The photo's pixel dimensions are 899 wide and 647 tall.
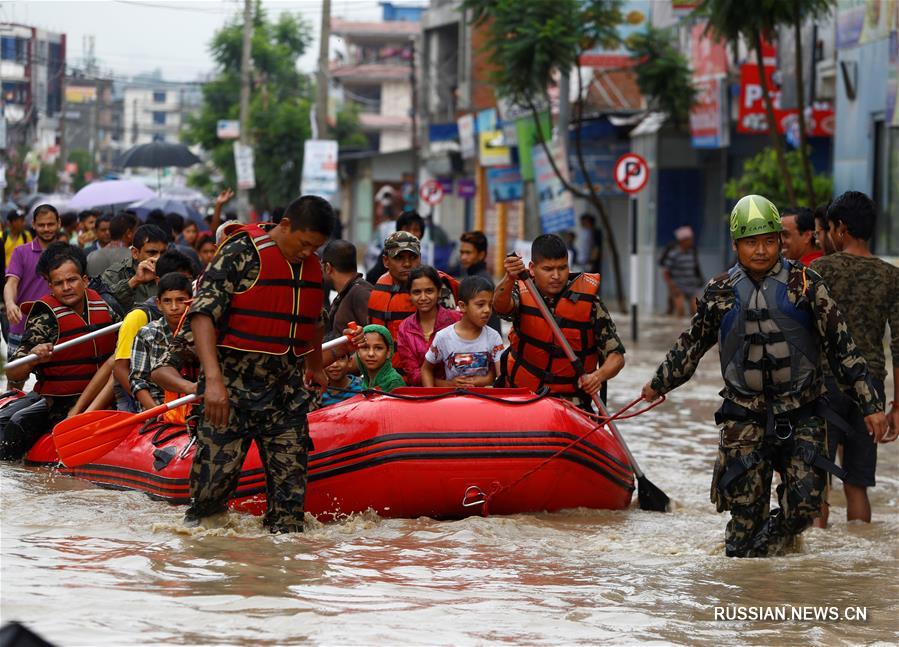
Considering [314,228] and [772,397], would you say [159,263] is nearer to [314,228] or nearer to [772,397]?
[314,228]

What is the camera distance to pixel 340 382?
9133 millimetres

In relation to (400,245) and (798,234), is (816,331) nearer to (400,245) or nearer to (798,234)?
(798,234)

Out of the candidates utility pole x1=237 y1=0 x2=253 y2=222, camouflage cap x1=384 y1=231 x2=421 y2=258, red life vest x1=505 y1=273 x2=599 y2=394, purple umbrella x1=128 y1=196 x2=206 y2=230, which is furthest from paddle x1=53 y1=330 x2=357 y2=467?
utility pole x1=237 y1=0 x2=253 y2=222

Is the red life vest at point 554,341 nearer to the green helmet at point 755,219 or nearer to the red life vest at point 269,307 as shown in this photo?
the green helmet at point 755,219

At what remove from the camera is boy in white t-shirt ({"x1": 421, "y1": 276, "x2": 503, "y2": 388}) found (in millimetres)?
Result: 8820

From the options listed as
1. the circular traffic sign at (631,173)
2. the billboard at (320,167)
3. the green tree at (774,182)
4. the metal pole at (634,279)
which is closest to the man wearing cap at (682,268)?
the green tree at (774,182)

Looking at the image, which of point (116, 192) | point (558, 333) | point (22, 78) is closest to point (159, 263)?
point (558, 333)

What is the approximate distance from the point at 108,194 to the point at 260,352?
44.0ft

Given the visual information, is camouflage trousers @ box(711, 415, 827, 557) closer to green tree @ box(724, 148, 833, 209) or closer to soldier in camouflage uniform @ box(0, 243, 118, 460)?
soldier in camouflage uniform @ box(0, 243, 118, 460)

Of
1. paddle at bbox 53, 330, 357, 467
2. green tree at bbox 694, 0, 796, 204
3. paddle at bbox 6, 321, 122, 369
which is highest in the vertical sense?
green tree at bbox 694, 0, 796, 204

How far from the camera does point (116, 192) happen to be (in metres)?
19.7

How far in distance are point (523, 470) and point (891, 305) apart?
211 cm

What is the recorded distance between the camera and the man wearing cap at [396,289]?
374 inches

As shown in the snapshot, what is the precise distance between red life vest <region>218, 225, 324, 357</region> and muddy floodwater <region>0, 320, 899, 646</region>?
36.5 inches
